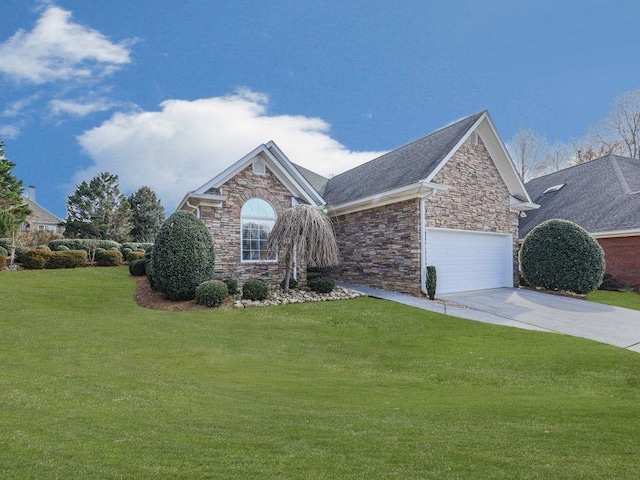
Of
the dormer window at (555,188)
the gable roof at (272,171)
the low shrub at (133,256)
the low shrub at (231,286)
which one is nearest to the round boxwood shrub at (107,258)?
the low shrub at (133,256)

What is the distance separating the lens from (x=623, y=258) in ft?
57.8

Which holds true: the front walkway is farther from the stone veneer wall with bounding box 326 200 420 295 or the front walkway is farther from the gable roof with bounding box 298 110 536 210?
the gable roof with bounding box 298 110 536 210

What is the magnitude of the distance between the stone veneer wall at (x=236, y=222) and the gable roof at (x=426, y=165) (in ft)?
12.4

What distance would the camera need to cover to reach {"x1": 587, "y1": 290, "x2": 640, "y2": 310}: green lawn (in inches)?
551

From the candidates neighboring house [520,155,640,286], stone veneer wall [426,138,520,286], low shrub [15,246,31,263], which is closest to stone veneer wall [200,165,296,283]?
stone veneer wall [426,138,520,286]

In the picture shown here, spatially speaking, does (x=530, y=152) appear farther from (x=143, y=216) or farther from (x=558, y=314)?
(x=143, y=216)

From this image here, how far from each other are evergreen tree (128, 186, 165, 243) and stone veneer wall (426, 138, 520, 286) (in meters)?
32.1

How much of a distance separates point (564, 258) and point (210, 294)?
13568 mm

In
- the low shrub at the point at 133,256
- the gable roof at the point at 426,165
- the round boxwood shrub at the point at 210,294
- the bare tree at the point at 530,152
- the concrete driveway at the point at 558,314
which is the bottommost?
the concrete driveway at the point at 558,314

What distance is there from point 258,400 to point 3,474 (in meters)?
2.60

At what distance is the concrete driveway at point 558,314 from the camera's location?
963 cm

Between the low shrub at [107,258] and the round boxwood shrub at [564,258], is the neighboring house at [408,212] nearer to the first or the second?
the round boxwood shrub at [564,258]

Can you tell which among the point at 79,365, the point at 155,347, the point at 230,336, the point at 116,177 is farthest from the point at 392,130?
the point at 116,177

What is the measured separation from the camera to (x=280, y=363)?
712cm
